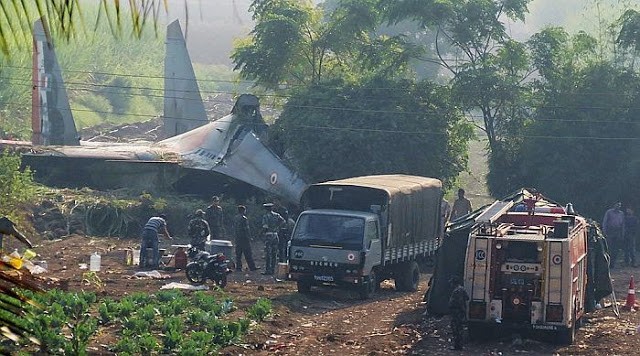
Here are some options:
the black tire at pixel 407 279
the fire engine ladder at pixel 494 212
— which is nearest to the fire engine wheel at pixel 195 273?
the black tire at pixel 407 279

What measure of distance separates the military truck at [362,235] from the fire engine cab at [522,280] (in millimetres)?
5230

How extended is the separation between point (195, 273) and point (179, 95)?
2600 cm

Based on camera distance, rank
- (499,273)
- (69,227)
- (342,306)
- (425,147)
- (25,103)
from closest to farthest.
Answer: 1. (499,273)
2. (342,306)
3. (69,227)
4. (425,147)
5. (25,103)

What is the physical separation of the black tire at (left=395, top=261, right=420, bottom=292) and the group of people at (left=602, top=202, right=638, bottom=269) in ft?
23.4

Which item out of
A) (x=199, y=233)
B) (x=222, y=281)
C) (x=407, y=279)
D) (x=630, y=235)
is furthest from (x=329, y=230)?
(x=630, y=235)

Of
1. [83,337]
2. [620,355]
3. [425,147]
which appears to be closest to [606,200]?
[425,147]

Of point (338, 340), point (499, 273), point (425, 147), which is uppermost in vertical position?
point (425, 147)

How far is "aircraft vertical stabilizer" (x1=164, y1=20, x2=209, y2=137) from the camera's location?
152 ft

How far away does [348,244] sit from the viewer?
20812 millimetres

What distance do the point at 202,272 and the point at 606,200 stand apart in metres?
17.1

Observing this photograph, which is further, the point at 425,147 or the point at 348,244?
the point at 425,147

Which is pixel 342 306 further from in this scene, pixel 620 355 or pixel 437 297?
pixel 620 355

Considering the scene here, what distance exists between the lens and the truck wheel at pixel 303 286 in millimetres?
21109

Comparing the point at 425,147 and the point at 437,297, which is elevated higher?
the point at 425,147
